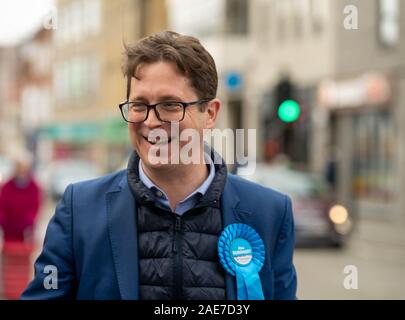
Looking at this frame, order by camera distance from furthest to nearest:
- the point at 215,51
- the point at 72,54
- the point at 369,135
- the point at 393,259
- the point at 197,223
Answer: the point at 72,54, the point at 215,51, the point at 369,135, the point at 393,259, the point at 197,223

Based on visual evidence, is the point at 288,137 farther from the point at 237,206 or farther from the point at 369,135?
the point at 237,206

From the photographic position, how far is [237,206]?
2598 mm

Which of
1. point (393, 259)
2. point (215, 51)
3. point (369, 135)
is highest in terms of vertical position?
point (215, 51)

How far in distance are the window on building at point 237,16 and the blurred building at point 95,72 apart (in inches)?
246

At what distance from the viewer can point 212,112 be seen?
8.64ft

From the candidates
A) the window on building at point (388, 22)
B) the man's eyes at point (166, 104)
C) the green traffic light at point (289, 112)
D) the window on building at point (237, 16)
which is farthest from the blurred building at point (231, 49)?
the man's eyes at point (166, 104)

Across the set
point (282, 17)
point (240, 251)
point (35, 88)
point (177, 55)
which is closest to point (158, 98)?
point (177, 55)

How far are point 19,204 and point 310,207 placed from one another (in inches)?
289

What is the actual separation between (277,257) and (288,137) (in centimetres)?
2639

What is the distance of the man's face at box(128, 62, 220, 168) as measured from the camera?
243 cm

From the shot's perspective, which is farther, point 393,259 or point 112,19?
point 112,19

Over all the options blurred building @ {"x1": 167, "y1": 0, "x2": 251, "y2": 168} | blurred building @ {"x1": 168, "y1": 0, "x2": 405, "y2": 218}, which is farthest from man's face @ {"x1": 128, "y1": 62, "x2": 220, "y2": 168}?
blurred building @ {"x1": 167, "y1": 0, "x2": 251, "y2": 168}

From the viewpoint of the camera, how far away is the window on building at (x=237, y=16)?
32.2 metres

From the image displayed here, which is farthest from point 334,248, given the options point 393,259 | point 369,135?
point 369,135
